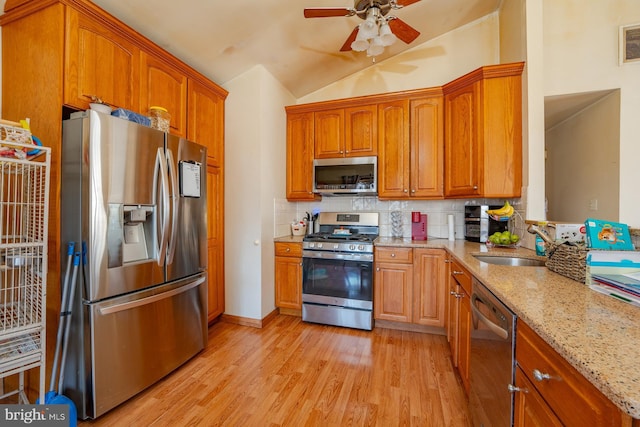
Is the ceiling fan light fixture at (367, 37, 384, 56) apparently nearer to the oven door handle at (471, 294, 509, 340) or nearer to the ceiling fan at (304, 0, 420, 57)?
the ceiling fan at (304, 0, 420, 57)

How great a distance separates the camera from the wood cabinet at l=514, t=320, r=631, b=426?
545 millimetres

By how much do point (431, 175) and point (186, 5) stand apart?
101 inches

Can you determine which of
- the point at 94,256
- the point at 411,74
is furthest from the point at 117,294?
the point at 411,74

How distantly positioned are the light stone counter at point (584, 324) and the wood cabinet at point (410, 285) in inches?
50.7

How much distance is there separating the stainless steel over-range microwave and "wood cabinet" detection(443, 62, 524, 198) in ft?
3.07

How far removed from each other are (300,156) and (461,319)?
2366 mm

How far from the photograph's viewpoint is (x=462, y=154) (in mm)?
2635

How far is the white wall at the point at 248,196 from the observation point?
9.11ft

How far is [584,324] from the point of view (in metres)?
0.75

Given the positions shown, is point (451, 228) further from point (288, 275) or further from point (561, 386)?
point (561, 386)

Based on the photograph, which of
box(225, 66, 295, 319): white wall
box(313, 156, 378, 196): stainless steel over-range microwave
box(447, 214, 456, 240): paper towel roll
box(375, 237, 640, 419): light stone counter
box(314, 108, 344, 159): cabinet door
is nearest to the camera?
box(375, 237, 640, 419): light stone counter

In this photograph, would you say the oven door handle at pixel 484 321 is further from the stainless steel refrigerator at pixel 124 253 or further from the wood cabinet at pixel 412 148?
the stainless steel refrigerator at pixel 124 253

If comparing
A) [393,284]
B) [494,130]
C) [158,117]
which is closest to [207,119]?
[158,117]

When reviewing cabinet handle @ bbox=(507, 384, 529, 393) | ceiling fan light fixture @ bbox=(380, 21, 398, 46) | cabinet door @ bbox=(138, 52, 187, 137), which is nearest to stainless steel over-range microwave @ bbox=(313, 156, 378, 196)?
ceiling fan light fixture @ bbox=(380, 21, 398, 46)
